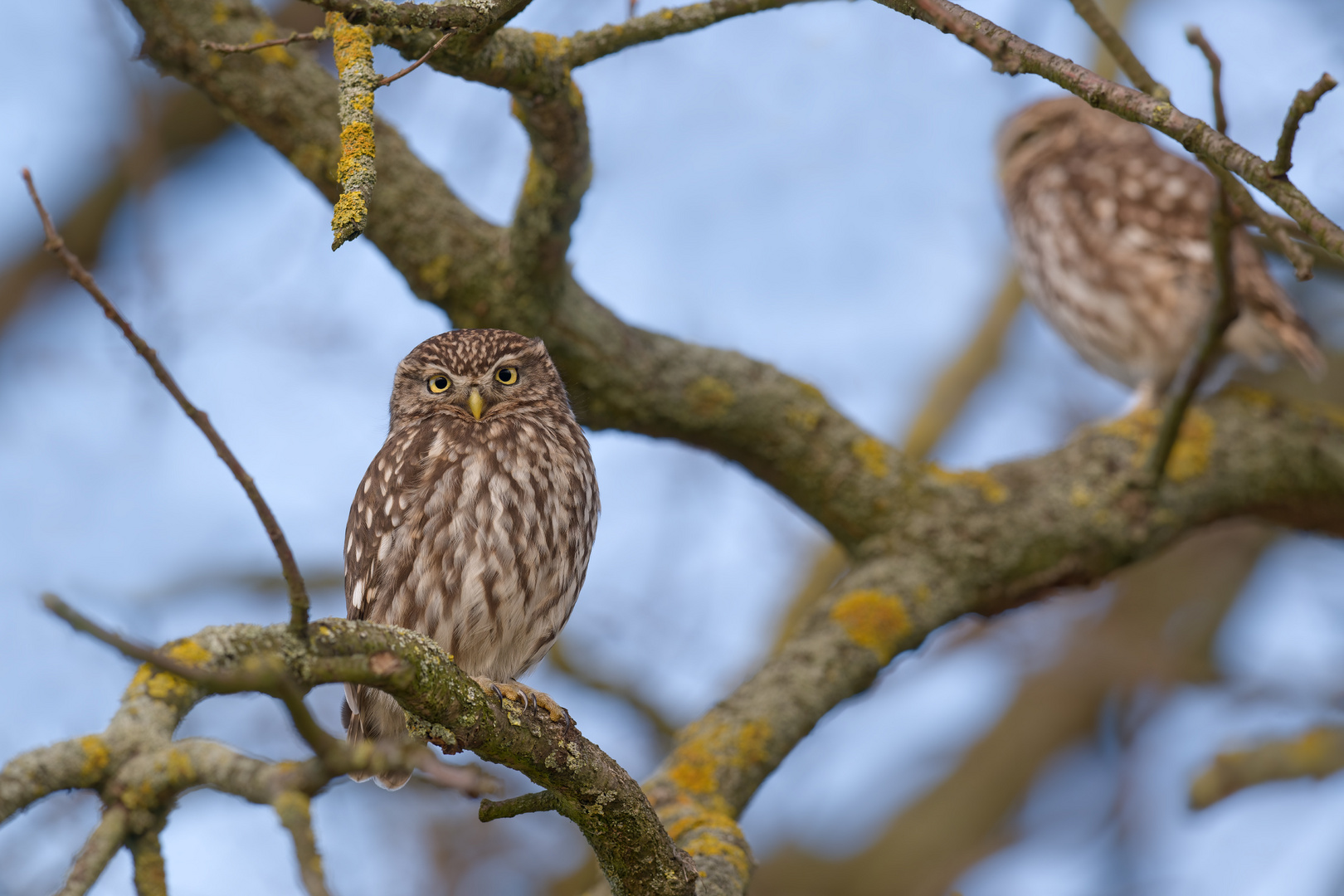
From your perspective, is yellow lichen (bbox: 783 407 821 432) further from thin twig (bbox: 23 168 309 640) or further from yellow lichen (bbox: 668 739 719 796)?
thin twig (bbox: 23 168 309 640)

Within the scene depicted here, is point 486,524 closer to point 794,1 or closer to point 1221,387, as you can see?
point 794,1

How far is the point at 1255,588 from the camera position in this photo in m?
7.13

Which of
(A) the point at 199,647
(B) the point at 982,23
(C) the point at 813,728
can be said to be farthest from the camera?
(C) the point at 813,728

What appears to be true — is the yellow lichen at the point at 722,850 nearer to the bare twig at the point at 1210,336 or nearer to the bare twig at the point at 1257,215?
the bare twig at the point at 1257,215

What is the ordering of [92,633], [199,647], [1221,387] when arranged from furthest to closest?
1. [1221,387]
2. [199,647]
3. [92,633]

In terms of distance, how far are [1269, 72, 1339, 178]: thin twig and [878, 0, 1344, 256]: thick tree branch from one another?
0.07 metres

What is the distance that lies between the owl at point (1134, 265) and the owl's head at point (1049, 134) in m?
0.08

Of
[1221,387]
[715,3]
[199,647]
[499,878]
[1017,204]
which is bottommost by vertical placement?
[199,647]

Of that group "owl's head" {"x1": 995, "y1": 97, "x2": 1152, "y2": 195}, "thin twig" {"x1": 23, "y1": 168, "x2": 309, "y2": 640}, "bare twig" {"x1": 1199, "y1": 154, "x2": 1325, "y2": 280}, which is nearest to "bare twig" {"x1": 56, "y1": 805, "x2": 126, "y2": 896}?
"thin twig" {"x1": 23, "y1": 168, "x2": 309, "y2": 640}


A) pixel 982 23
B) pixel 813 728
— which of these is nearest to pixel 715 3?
pixel 982 23

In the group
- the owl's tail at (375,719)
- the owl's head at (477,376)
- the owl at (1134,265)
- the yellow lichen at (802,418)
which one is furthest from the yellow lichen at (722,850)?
the owl at (1134,265)

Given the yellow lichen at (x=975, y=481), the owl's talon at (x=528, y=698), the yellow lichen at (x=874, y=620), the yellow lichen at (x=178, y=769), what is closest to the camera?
the yellow lichen at (x=178, y=769)

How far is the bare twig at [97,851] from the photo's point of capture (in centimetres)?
158

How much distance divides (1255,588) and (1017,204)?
103 inches
